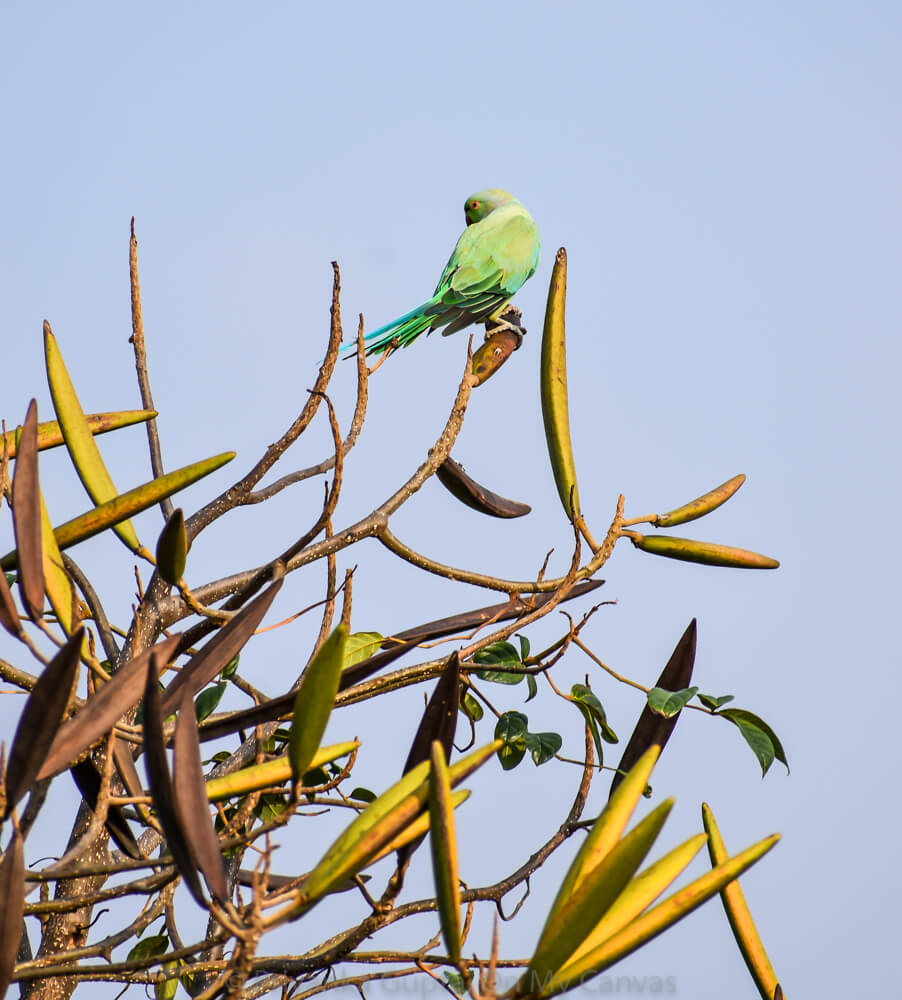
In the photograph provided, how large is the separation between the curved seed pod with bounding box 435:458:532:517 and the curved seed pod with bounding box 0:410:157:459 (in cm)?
49

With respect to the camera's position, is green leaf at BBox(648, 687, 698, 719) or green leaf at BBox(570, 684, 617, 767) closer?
green leaf at BBox(648, 687, 698, 719)

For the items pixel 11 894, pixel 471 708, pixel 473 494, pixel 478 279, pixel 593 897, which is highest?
pixel 478 279

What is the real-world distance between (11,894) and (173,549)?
0.45m

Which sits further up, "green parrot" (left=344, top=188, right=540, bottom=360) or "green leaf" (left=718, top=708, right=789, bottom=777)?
"green parrot" (left=344, top=188, right=540, bottom=360)

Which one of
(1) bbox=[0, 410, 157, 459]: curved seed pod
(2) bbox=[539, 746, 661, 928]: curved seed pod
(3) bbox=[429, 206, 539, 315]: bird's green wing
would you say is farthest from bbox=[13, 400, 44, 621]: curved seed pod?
(3) bbox=[429, 206, 539, 315]: bird's green wing

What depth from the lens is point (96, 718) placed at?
116 centimetres

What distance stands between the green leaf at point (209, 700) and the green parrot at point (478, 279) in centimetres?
196

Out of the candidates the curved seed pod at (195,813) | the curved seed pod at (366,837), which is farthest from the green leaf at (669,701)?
the curved seed pod at (195,813)

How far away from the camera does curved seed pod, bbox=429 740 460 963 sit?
0.97m

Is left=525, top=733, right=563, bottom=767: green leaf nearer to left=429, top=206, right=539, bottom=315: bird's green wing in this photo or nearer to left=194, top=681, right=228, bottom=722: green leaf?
left=194, top=681, right=228, bottom=722: green leaf

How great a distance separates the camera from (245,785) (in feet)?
4.00

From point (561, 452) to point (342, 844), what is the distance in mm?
773

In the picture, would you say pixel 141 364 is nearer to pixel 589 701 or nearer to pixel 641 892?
pixel 589 701

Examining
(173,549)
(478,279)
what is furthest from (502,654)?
(478,279)
